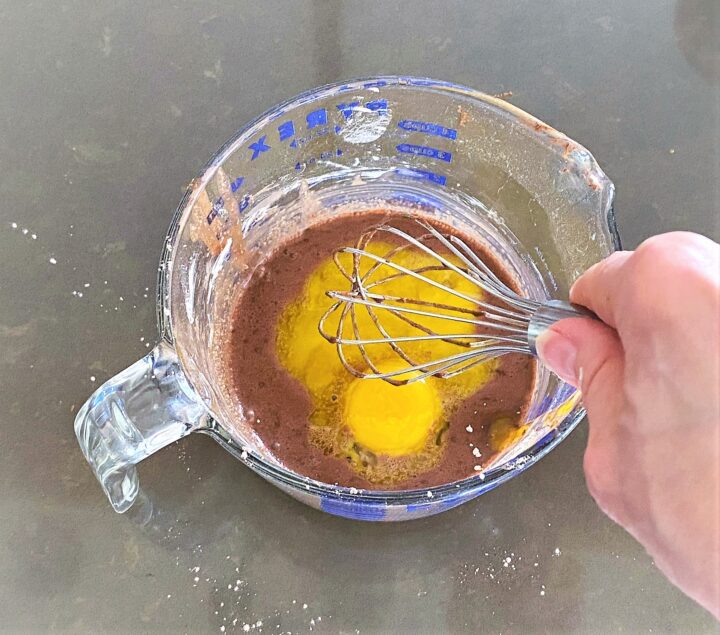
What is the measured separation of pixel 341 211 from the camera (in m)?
0.79

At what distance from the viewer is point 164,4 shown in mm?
886

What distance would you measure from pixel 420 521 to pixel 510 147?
0.40m

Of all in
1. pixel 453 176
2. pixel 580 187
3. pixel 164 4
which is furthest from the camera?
pixel 164 4

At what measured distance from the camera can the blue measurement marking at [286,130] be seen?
66 cm

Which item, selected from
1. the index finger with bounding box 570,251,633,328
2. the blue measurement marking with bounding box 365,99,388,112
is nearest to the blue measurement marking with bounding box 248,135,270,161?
the blue measurement marking with bounding box 365,99,388,112

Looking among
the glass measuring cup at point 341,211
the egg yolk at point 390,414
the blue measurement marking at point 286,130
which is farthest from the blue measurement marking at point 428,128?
the egg yolk at point 390,414

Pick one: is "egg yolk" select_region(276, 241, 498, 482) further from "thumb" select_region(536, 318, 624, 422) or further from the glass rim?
"thumb" select_region(536, 318, 624, 422)

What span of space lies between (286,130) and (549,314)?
338mm

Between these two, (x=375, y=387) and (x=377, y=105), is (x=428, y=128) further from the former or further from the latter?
(x=375, y=387)

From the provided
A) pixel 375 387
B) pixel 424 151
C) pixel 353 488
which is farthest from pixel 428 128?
pixel 353 488

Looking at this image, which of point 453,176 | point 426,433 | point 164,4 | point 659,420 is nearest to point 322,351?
point 426,433

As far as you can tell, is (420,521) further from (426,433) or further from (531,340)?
(531,340)

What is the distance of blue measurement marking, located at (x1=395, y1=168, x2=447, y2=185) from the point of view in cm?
77

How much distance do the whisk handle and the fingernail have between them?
15 mm
